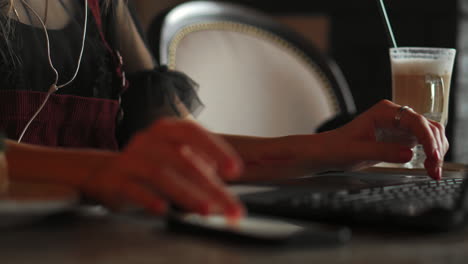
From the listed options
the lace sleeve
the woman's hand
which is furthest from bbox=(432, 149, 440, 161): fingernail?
the lace sleeve

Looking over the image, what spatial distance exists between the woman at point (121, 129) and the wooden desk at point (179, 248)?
4cm

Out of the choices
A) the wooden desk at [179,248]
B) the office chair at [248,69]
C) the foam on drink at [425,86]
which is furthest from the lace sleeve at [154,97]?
the wooden desk at [179,248]

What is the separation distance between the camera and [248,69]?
5.19 feet

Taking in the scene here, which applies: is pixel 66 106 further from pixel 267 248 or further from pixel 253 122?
pixel 267 248

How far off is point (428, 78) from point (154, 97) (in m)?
0.47

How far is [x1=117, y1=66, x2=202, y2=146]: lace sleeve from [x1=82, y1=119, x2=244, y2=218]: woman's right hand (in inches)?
27.2

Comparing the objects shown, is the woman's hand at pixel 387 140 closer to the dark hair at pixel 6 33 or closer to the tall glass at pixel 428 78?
the tall glass at pixel 428 78

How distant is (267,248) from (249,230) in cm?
3

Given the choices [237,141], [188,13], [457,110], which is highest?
[188,13]

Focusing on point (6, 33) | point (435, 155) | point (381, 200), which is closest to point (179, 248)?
point (381, 200)

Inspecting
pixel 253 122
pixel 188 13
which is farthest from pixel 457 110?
pixel 188 13

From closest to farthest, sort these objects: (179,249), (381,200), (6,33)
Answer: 1. (179,249)
2. (381,200)
3. (6,33)

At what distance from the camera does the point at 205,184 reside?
0.51 m

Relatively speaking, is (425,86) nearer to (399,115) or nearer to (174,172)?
(399,115)
